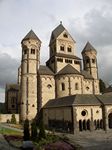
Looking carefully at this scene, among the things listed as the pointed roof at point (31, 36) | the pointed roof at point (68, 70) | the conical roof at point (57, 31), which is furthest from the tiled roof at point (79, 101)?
the conical roof at point (57, 31)

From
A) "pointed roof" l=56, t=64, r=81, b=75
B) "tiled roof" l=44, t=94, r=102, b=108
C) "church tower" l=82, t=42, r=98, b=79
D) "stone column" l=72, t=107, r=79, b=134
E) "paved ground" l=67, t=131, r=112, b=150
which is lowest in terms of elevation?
"paved ground" l=67, t=131, r=112, b=150

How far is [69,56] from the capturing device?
218 feet

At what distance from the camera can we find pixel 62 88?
5934cm

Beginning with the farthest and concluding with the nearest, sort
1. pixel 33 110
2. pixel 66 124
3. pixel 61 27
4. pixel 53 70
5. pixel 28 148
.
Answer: pixel 61 27 → pixel 53 70 → pixel 33 110 → pixel 66 124 → pixel 28 148

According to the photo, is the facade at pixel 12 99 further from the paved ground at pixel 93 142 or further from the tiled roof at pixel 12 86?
the paved ground at pixel 93 142

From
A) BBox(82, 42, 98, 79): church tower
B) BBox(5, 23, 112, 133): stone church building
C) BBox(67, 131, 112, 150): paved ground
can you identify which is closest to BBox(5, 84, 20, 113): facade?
BBox(5, 23, 112, 133): stone church building

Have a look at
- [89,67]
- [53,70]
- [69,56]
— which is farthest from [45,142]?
[89,67]

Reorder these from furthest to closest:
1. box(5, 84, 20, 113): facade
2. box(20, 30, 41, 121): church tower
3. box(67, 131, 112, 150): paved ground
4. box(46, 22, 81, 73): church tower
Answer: box(5, 84, 20, 113): facade → box(46, 22, 81, 73): church tower → box(20, 30, 41, 121): church tower → box(67, 131, 112, 150): paved ground

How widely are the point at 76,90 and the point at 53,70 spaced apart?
10.4 meters

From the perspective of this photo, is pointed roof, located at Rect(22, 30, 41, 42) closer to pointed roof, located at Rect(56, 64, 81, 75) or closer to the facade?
pointed roof, located at Rect(56, 64, 81, 75)

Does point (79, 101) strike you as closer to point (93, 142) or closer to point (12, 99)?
point (93, 142)

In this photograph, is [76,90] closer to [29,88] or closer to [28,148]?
[29,88]

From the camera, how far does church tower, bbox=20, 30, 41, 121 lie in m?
57.6

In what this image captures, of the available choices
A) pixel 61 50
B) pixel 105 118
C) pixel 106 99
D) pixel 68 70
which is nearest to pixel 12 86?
pixel 61 50
